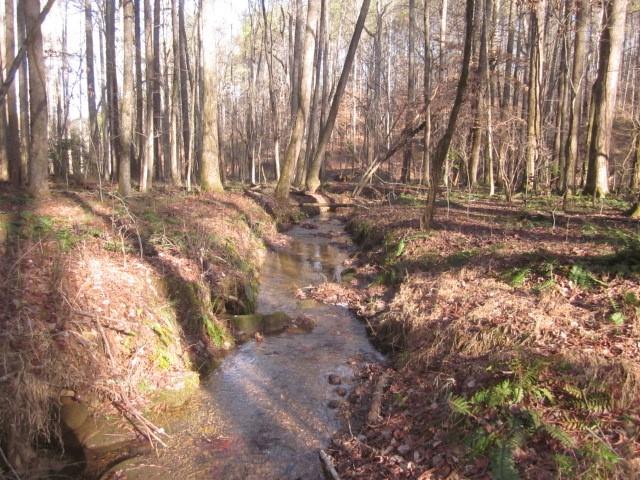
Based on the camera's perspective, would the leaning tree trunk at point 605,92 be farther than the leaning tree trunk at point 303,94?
No

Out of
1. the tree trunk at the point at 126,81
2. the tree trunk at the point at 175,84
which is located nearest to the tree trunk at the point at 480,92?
the tree trunk at the point at 126,81

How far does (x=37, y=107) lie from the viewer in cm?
991

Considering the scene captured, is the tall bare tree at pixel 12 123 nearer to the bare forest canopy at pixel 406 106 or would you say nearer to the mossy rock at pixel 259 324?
the bare forest canopy at pixel 406 106

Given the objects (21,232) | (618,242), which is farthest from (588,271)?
(21,232)

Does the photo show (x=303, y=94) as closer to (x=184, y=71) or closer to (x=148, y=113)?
(x=148, y=113)

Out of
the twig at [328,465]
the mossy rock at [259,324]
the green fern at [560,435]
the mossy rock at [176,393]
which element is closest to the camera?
the green fern at [560,435]

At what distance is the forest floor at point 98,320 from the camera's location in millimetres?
4584

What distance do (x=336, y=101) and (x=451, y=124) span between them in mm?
10069

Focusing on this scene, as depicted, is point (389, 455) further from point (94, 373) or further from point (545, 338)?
point (94, 373)

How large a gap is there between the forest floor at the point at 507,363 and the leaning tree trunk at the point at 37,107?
7.29m

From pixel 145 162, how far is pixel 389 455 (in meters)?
14.6

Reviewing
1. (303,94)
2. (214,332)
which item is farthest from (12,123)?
(214,332)

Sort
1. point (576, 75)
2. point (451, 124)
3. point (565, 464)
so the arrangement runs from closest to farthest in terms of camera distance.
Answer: point (565, 464)
point (451, 124)
point (576, 75)

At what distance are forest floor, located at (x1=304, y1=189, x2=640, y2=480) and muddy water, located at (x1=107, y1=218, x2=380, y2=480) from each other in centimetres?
36
